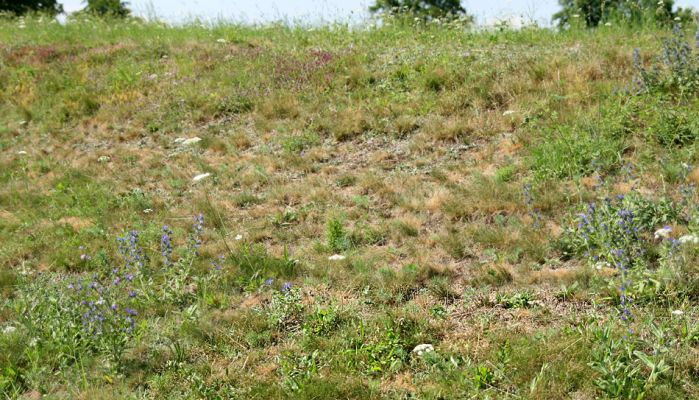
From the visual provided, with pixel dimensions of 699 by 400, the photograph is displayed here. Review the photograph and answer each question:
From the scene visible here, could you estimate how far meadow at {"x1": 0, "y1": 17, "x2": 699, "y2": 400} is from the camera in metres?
4.25

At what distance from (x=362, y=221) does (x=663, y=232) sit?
2.84 m

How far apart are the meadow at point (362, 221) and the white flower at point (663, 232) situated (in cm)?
7

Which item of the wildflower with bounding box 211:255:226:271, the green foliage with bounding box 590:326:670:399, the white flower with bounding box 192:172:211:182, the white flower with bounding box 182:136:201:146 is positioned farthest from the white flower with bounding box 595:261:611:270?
the white flower with bounding box 182:136:201:146

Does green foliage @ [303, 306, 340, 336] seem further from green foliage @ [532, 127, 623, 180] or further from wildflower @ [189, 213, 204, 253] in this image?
A: green foliage @ [532, 127, 623, 180]

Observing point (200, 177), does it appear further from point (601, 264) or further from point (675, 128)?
point (675, 128)

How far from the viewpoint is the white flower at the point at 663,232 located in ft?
14.9

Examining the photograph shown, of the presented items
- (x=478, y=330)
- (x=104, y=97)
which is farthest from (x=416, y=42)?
(x=478, y=330)

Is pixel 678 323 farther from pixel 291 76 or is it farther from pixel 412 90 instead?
pixel 291 76

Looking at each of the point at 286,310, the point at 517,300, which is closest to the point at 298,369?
the point at 286,310

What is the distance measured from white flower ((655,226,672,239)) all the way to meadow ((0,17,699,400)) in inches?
2.8

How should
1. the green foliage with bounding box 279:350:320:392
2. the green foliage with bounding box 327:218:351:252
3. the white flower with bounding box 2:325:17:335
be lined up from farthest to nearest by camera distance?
the green foliage with bounding box 327:218:351:252 < the white flower with bounding box 2:325:17:335 < the green foliage with bounding box 279:350:320:392

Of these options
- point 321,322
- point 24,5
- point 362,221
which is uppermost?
point 24,5

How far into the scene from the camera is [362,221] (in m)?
6.49

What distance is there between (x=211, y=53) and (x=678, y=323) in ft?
30.9
